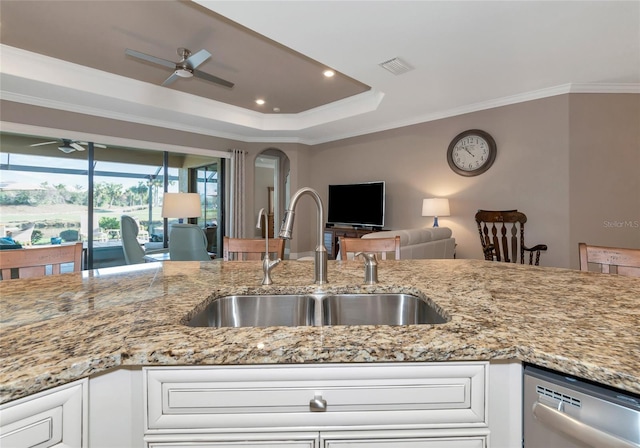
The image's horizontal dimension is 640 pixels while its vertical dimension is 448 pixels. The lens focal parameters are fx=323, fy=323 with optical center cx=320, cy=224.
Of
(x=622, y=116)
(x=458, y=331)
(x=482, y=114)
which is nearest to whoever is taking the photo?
(x=458, y=331)

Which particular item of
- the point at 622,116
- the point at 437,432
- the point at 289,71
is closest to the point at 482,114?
the point at 622,116

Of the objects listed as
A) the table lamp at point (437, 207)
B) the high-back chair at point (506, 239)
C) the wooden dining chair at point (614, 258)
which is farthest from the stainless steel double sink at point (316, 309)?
the table lamp at point (437, 207)

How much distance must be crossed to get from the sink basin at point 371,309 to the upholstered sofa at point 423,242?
1.55 meters

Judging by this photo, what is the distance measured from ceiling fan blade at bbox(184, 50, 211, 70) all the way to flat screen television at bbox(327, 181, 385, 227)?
10.4 ft

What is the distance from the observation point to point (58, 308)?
942 mm

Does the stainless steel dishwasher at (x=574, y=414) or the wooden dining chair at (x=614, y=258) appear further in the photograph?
the wooden dining chair at (x=614, y=258)

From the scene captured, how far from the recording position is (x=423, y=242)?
3467 mm

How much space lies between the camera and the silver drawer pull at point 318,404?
0.68 m

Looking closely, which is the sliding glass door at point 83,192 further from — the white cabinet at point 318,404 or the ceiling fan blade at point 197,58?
the white cabinet at point 318,404

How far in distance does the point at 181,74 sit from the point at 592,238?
15.6ft

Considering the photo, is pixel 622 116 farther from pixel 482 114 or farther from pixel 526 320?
pixel 526 320

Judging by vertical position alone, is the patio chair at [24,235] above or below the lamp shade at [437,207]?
below

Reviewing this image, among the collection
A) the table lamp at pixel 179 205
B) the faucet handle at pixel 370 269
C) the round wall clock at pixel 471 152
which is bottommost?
the faucet handle at pixel 370 269

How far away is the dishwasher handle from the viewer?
1.85 ft
